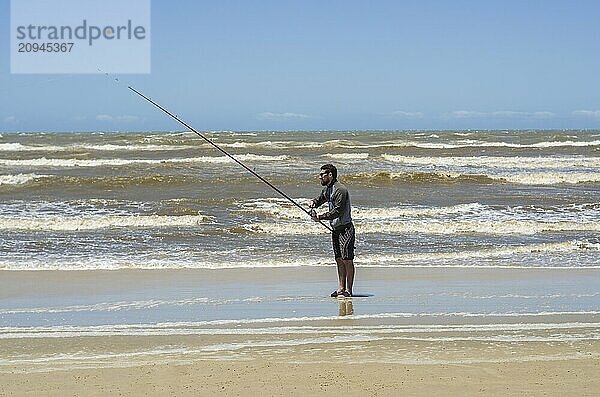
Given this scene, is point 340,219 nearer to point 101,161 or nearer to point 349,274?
point 349,274

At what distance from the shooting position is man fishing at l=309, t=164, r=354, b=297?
7738 mm

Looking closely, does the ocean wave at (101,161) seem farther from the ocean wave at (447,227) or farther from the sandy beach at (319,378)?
the sandy beach at (319,378)

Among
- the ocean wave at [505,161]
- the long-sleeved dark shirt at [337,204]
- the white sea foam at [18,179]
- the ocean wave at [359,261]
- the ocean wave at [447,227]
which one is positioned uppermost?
the long-sleeved dark shirt at [337,204]

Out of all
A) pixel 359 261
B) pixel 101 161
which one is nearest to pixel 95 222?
pixel 359 261

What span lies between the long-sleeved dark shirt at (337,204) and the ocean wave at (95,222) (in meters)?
6.27

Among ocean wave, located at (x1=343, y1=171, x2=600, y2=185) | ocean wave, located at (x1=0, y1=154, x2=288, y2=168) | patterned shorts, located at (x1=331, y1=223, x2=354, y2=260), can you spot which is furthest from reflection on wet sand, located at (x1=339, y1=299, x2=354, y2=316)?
ocean wave, located at (x1=0, y1=154, x2=288, y2=168)

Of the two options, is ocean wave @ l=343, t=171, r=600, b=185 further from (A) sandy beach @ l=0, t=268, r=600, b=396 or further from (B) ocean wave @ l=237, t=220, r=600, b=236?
(A) sandy beach @ l=0, t=268, r=600, b=396

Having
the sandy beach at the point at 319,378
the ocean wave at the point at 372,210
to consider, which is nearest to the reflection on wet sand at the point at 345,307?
the sandy beach at the point at 319,378

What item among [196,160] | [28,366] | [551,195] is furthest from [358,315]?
[196,160]

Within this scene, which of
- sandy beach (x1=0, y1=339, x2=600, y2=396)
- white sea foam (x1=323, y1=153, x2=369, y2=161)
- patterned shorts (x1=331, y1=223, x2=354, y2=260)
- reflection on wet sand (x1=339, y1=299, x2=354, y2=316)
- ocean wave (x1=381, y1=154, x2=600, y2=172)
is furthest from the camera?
white sea foam (x1=323, y1=153, x2=369, y2=161)

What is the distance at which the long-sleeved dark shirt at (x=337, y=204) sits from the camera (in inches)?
305

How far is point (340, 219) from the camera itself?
7.80m

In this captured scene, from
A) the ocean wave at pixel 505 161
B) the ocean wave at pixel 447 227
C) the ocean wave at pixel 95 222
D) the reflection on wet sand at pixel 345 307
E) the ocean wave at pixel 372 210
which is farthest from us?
the ocean wave at pixel 505 161

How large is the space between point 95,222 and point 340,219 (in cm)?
732
